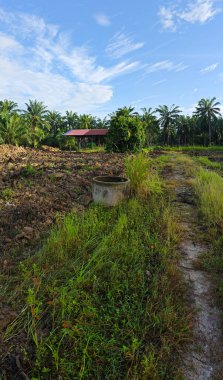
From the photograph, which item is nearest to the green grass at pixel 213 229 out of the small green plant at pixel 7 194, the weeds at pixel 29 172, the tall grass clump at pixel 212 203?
the tall grass clump at pixel 212 203

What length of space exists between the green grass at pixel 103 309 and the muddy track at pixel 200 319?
4.2 inches

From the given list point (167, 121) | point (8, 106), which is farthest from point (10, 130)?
point (167, 121)

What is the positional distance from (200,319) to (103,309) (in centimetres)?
79

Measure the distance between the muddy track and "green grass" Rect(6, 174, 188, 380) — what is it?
107mm

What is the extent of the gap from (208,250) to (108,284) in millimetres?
1459

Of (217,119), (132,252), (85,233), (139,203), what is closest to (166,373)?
(132,252)

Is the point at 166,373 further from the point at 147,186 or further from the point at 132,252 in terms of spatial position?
the point at 147,186

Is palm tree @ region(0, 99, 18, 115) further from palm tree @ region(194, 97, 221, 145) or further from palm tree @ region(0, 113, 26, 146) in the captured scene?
palm tree @ region(194, 97, 221, 145)

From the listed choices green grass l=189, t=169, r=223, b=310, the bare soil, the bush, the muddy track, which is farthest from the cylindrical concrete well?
the bush

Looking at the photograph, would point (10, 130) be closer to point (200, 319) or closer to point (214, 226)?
point (214, 226)

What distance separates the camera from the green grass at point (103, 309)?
173 cm

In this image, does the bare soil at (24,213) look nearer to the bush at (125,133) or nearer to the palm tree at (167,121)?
the bush at (125,133)

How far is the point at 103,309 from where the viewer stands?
209 centimetres

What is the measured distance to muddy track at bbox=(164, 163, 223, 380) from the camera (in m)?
1.80
